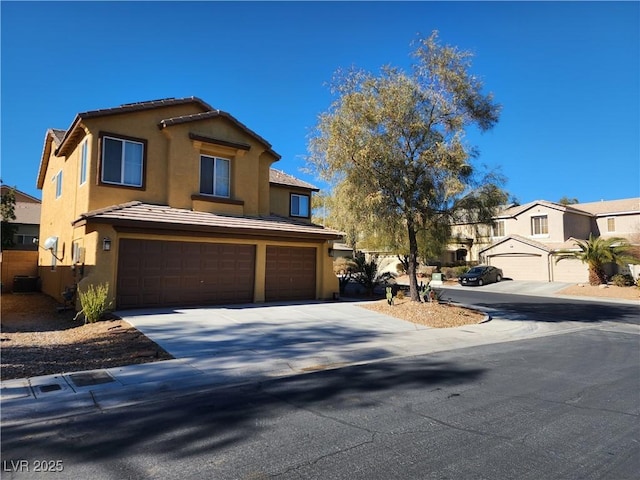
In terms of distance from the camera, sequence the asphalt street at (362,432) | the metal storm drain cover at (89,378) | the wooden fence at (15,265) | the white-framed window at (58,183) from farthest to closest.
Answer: the wooden fence at (15,265)
the white-framed window at (58,183)
the metal storm drain cover at (89,378)
the asphalt street at (362,432)

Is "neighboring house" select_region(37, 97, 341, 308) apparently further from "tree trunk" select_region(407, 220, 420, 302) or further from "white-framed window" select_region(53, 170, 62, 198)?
"tree trunk" select_region(407, 220, 420, 302)

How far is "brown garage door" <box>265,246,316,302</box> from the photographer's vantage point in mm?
17719

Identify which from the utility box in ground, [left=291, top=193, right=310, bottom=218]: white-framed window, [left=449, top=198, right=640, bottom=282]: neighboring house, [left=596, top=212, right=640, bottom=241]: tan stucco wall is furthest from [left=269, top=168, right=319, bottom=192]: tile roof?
[left=596, top=212, right=640, bottom=241]: tan stucco wall

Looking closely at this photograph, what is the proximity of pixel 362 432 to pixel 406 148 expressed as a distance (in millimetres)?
12576

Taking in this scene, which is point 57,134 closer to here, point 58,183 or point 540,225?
point 58,183

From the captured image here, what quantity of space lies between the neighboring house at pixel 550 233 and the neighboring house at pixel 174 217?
2223 centimetres

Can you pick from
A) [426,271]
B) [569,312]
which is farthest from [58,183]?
[426,271]

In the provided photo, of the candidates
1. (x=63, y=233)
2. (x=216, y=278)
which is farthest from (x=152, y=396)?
(x=63, y=233)

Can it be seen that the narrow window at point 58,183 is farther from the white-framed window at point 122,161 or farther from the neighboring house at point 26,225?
the neighboring house at point 26,225

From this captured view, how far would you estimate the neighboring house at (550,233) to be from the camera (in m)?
36.8

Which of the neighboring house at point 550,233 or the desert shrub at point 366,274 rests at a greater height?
the neighboring house at point 550,233

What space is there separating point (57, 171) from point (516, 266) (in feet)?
121

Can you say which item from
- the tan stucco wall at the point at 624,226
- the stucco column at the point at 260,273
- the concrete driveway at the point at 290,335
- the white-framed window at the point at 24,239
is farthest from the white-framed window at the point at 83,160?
the tan stucco wall at the point at 624,226

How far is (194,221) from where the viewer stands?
15234 millimetres
